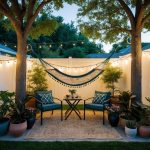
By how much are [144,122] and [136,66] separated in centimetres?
Result: 160

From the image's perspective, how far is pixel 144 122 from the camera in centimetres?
376

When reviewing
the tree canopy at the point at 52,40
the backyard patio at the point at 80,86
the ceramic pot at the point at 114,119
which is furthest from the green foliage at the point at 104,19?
the ceramic pot at the point at 114,119

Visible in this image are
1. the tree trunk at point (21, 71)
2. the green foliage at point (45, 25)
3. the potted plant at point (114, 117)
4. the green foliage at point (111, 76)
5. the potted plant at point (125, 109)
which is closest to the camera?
the potted plant at point (125, 109)

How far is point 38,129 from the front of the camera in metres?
4.23

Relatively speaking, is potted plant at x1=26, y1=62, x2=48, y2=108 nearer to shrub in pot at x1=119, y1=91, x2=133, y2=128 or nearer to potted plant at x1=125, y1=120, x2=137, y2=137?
shrub in pot at x1=119, y1=91, x2=133, y2=128

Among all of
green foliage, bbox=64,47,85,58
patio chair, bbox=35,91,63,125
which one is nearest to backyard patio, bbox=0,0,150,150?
patio chair, bbox=35,91,63,125

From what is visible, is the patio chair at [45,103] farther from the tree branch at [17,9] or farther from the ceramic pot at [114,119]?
the tree branch at [17,9]

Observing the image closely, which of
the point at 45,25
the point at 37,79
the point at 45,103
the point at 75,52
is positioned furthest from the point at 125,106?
the point at 75,52

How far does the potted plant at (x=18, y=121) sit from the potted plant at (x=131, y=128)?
205 centimetres

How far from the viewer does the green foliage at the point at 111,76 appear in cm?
721

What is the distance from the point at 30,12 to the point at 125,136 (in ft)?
12.2
